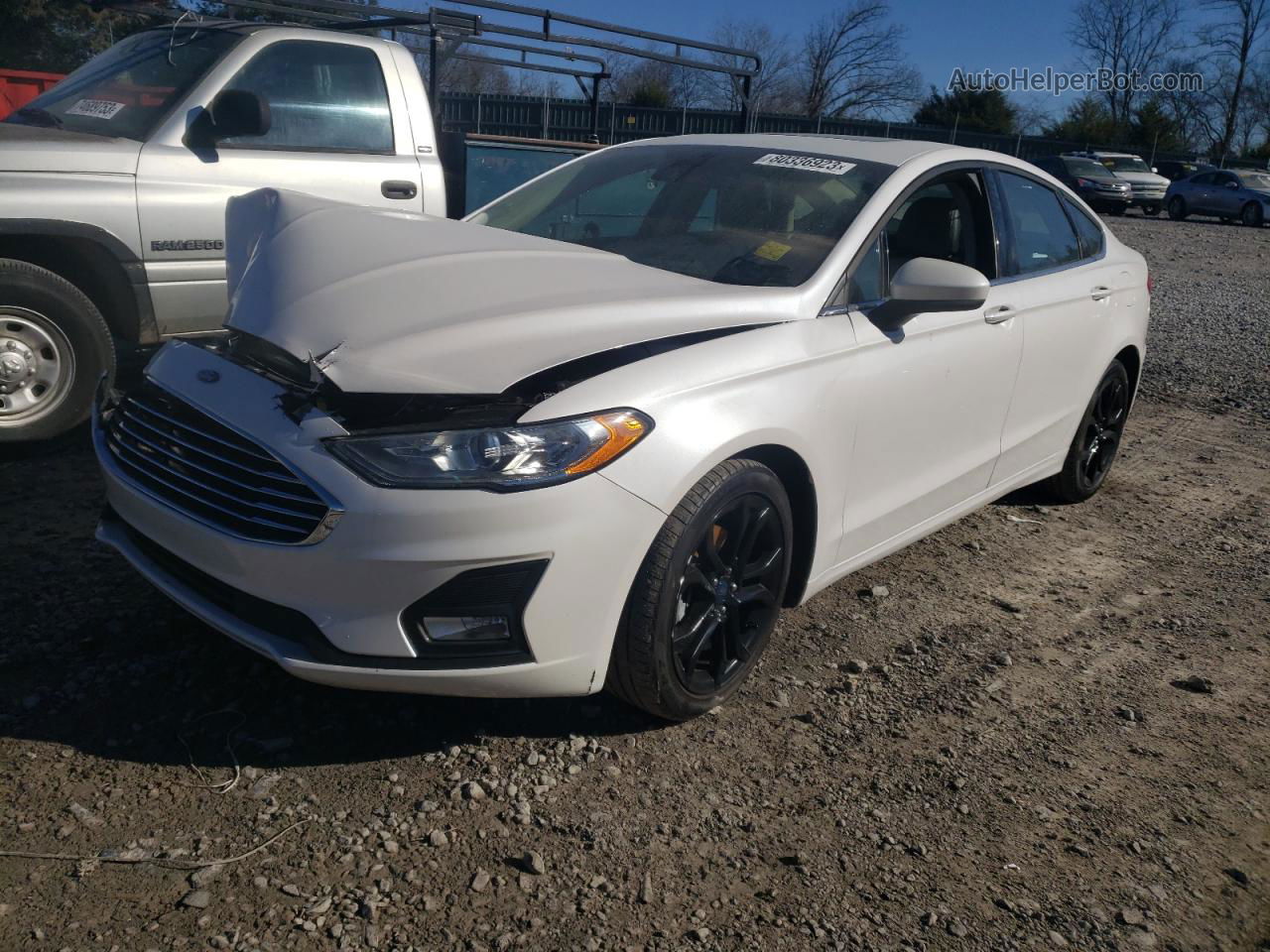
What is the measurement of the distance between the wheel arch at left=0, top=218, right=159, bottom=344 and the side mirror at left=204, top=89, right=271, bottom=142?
2.37 ft

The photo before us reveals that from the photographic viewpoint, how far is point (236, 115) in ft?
16.9

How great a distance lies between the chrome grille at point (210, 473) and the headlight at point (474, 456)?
0.48 ft

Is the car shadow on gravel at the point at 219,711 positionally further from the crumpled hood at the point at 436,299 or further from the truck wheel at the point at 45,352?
the truck wheel at the point at 45,352

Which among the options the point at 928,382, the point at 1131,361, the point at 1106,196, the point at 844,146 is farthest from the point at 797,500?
the point at 1106,196

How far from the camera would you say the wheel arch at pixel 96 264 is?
15.7 ft

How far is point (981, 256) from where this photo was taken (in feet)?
13.8

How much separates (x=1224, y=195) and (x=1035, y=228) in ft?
94.3

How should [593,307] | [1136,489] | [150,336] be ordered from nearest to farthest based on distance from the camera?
[593,307] < [150,336] < [1136,489]

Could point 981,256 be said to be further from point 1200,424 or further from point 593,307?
point 1200,424

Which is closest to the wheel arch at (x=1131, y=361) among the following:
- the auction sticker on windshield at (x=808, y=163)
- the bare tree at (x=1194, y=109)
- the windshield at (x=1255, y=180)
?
the auction sticker on windshield at (x=808, y=163)

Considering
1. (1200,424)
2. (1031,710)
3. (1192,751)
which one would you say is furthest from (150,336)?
(1200,424)

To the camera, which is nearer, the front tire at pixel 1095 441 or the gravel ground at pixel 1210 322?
the front tire at pixel 1095 441

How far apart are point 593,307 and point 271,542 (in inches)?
40.3

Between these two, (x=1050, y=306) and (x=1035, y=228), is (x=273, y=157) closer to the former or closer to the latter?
(x=1035, y=228)
